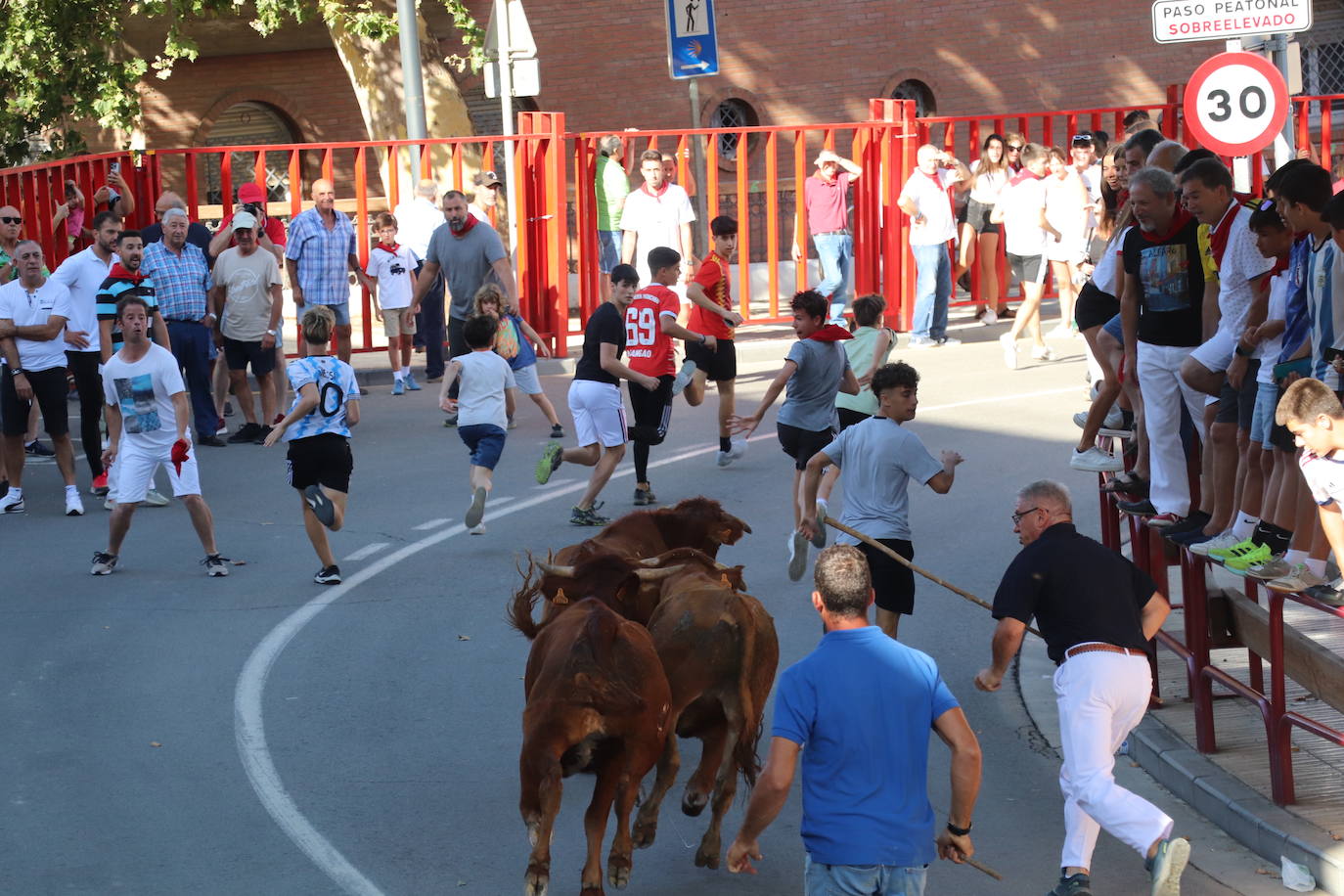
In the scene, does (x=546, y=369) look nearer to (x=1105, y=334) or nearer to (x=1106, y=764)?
(x=1105, y=334)

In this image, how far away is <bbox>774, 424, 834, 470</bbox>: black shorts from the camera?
12.1m

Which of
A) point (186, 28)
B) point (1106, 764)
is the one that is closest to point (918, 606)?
point (1106, 764)

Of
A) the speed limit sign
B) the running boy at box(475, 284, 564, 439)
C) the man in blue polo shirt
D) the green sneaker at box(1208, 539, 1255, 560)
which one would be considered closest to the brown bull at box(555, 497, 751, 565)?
the green sneaker at box(1208, 539, 1255, 560)

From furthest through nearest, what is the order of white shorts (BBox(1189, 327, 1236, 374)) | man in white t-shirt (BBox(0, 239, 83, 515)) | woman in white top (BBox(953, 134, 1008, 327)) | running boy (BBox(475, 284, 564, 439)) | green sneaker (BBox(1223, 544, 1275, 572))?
woman in white top (BBox(953, 134, 1008, 327)) → running boy (BBox(475, 284, 564, 439)) → man in white t-shirt (BBox(0, 239, 83, 515)) → white shorts (BBox(1189, 327, 1236, 374)) → green sneaker (BBox(1223, 544, 1275, 572))

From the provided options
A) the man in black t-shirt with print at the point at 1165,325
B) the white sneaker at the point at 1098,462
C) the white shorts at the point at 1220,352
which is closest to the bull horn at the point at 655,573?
the man in black t-shirt with print at the point at 1165,325

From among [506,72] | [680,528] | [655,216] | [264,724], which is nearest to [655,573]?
[680,528]

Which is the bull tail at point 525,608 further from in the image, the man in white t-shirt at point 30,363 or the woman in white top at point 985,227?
the woman in white top at point 985,227

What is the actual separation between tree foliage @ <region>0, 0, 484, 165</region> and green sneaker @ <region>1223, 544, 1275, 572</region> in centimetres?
1827

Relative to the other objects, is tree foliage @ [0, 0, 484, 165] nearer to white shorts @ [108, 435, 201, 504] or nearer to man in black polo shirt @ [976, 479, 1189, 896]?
white shorts @ [108, 435, 201, 504]

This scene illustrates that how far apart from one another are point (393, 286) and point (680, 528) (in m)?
11.0

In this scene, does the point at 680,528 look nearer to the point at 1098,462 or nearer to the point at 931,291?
the point at 1098,462

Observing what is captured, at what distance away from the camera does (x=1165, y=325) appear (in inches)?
365

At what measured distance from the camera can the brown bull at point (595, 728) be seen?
20.4 feet

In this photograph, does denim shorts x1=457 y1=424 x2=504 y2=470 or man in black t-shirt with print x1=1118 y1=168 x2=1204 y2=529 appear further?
denim shorts x1=457 y1=424 x2=504 y2=470
